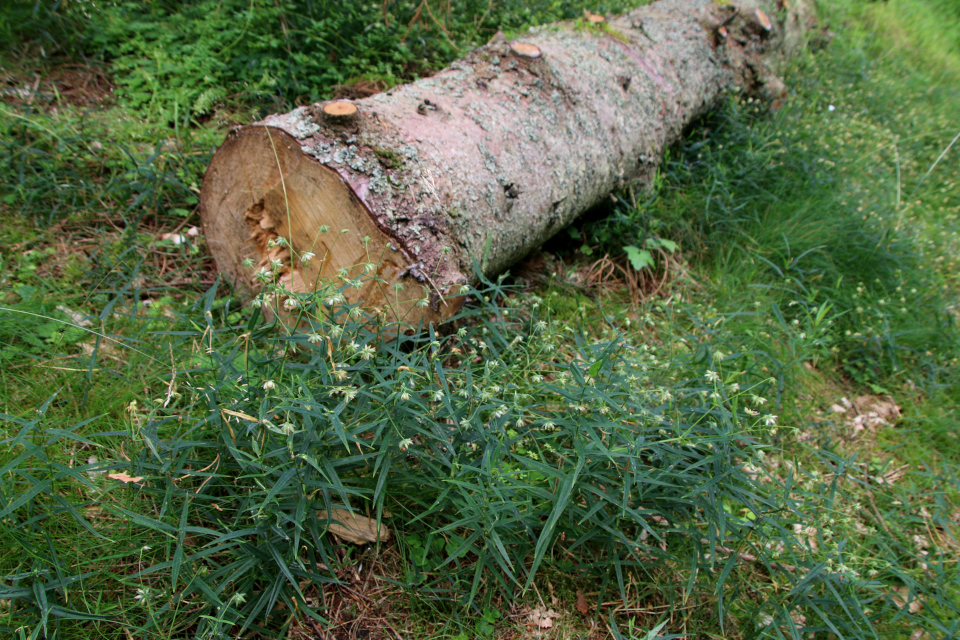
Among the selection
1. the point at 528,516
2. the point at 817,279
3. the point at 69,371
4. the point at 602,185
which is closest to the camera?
the point at 528,516

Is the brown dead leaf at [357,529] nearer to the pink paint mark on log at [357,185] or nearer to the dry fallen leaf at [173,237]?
the pink paint mark on log at [357,185]

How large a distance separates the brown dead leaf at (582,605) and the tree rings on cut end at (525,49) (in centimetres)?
261

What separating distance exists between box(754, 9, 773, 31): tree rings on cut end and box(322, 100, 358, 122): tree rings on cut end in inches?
151

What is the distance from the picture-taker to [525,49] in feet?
9.67

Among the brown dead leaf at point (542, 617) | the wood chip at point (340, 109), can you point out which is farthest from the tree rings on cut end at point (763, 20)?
the brown dead leaf at point (542, 617)

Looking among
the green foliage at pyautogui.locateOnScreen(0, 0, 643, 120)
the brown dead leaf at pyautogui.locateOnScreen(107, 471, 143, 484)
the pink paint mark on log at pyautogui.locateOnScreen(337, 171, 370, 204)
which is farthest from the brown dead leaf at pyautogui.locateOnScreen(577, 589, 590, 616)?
the green foliage at pyautogui.locateOnScreen(0, 0, 643, 120)

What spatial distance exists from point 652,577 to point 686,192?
267 centimetres

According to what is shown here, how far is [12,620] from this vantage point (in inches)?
56.3

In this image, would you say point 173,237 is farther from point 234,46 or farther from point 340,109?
point 234,46

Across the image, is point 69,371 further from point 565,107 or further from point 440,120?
point 565,107

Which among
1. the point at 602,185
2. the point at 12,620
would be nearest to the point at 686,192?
the point at 602,185

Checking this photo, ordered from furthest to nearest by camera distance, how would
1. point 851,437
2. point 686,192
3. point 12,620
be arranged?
point 686,192 < point 851,437 < point 12,620

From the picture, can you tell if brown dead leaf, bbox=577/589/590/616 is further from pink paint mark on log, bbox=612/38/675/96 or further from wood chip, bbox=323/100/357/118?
pink paint mark on log, bbox=612/38/675/96

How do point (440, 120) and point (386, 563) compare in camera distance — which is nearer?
point (386, 563)
